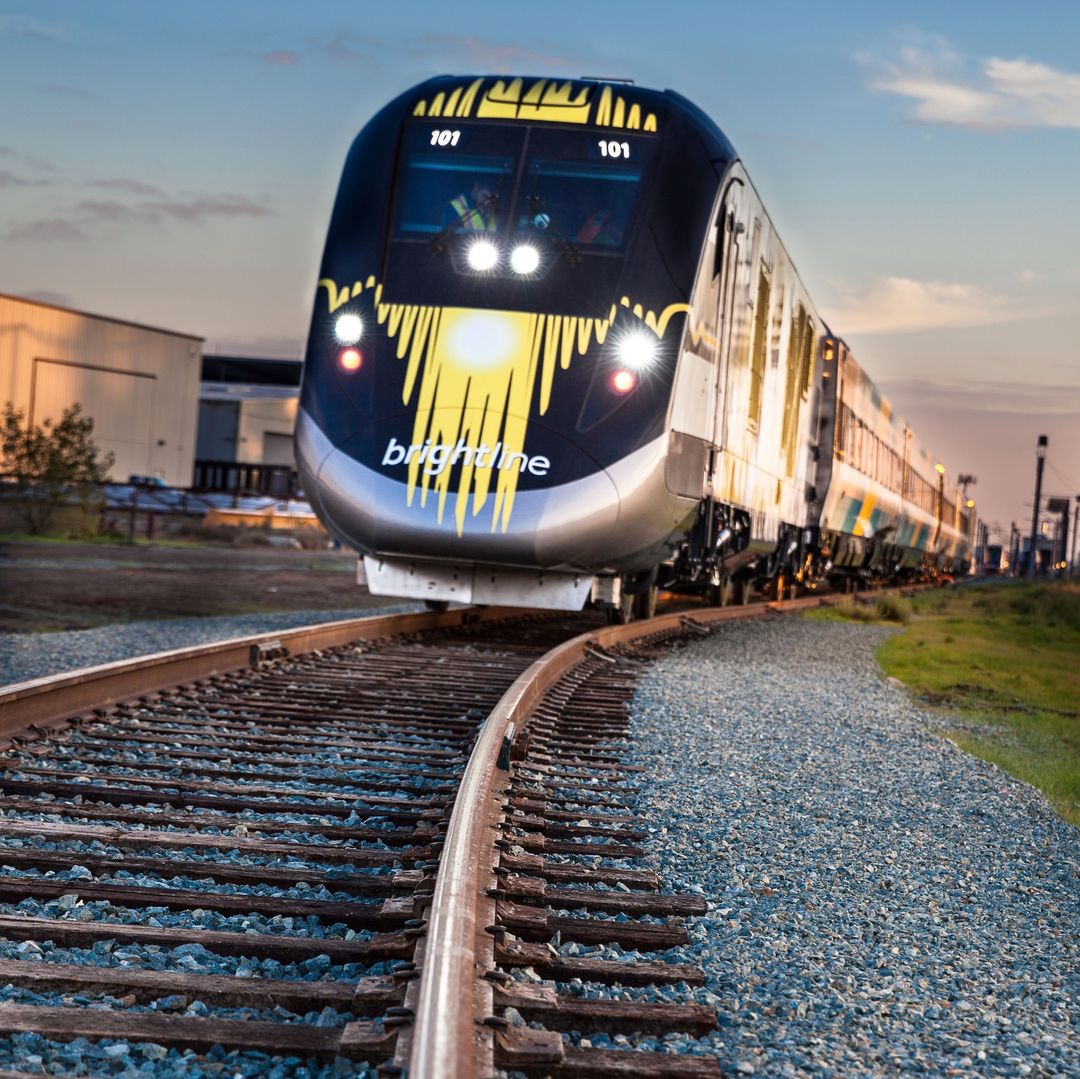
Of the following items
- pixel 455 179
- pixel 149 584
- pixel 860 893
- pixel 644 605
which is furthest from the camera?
pixel 149 584

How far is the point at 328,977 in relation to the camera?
11.0 feet

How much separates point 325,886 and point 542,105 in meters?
7.35

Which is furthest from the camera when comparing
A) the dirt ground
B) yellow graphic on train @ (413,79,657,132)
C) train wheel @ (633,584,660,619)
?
the dirt ground

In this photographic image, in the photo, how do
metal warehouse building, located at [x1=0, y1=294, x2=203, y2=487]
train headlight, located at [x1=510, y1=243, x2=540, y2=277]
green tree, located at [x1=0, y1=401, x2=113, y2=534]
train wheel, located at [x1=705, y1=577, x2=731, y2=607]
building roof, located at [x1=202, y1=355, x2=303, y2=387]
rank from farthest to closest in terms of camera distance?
building roof, located at [x1=202, y1=355, x2=303, y2=387] < metal warehouse building, located at [x1=0, y1=294, x2=203, y2=487] < green tree, located at [x1=0, y1=401, x2=113, y2=534] < train wheel, located at [x1=705, y1=577, x2=731, y2=607] < train headlight, located at [x1=510, y1=243, x2=540, y2=277]

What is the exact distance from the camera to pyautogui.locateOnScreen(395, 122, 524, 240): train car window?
10.1m

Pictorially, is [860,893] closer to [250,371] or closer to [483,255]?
[483,255]

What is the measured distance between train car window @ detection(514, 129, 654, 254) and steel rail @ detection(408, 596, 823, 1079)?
450cm

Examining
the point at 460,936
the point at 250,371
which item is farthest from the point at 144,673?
the point at 250,371

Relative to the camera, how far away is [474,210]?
33.1 feet

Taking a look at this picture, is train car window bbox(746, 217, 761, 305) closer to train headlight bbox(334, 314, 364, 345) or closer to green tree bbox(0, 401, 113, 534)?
train headlight bbox(334, 314, 364, 345)

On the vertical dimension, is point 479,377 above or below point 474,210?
below

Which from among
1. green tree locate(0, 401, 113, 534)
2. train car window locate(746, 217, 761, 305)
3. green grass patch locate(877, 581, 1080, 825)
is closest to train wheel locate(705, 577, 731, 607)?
green grass patch locate(877, 581, 1080, 825)

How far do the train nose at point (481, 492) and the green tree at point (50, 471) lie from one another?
25124 millimetres

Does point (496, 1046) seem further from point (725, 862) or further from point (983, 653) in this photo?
point (983, 653)
